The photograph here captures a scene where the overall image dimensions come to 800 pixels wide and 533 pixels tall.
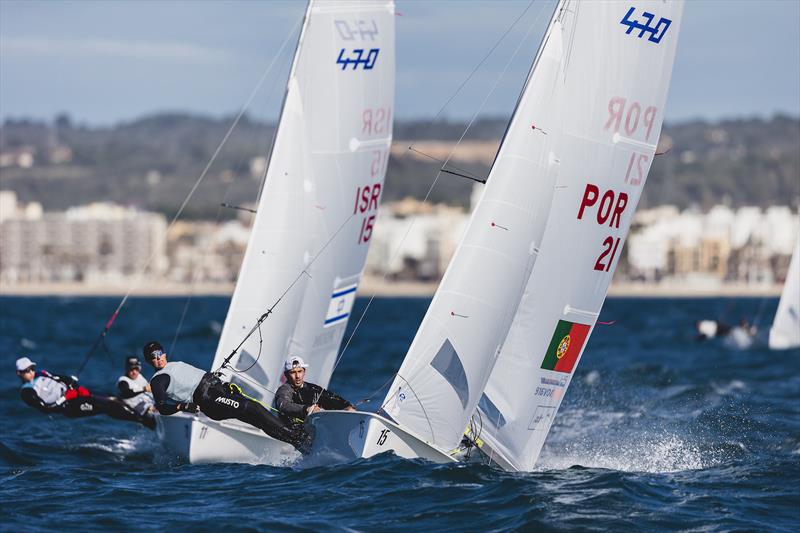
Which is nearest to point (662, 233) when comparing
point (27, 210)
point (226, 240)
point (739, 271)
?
point (739, 271)

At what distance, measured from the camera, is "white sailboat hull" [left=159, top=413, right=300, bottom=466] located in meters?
11.9

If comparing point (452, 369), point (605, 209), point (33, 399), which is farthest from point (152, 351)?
point (605, 209)

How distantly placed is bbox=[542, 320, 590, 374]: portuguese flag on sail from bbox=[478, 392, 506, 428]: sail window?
543 mm

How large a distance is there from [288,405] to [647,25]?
424 cm

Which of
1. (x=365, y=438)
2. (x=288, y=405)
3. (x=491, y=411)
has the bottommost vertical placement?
(x=288, y=405)

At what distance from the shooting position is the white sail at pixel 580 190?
1066 centimetres

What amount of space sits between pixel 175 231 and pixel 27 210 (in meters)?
18.2

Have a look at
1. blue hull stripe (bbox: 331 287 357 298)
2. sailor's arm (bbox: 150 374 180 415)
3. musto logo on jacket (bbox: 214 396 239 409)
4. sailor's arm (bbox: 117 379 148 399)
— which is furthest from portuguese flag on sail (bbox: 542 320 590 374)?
sailor's arm (bbox: 117 379 148 399)

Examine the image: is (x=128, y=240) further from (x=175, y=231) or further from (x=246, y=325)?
(x=246, y=325)

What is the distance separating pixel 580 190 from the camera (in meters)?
10.9

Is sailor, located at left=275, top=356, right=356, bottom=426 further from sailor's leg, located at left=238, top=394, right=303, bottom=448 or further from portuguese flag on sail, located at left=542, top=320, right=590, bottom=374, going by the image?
portuguese flag on sail, located at left=542, top=320, right=590, bottom=374

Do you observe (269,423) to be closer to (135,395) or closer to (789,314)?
(135,395)

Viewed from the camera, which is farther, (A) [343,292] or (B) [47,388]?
(A) [343,292]

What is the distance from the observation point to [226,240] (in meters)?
146
